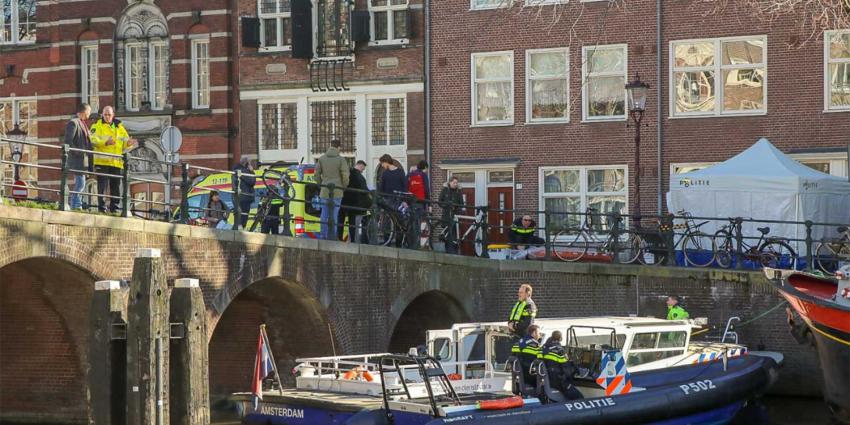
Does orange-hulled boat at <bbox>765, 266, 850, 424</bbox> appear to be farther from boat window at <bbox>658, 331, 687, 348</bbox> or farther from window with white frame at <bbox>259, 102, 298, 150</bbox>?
window with white frame at <bbox>259, 102, 298, 150</bbox>

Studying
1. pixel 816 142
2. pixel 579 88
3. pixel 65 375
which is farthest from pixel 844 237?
pixel 65 375

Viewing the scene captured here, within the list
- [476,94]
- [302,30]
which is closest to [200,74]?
[302,30]

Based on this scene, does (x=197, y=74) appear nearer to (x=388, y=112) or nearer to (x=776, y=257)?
(x=388, y=112)

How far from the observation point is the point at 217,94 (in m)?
37.9

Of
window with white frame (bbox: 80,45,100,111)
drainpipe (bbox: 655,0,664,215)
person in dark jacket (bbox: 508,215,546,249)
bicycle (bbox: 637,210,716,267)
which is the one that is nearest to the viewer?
bicycle (bbox: 637,210,716,267)

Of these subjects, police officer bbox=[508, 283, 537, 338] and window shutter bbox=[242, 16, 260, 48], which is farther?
window shutter bbox=[242, 16, 260, 48]

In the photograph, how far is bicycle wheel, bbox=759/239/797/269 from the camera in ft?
94.8

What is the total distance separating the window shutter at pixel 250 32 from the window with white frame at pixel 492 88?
5.10 metres

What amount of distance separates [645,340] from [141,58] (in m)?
19.2

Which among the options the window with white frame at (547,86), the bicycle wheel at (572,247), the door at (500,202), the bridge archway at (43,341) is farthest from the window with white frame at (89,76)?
the bridge archway at (43,341)

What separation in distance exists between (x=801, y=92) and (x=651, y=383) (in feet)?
42.2

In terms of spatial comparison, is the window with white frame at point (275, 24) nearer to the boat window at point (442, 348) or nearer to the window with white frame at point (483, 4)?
the window with white frame at point (483, 4)

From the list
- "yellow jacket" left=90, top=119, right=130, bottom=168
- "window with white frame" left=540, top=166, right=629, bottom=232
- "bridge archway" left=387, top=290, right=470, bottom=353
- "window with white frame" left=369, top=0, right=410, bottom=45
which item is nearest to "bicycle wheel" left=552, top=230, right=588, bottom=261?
"bridge archway" left=387, top=290, right=470, bottom=353

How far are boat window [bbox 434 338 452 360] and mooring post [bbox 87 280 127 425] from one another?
554 centimetres
